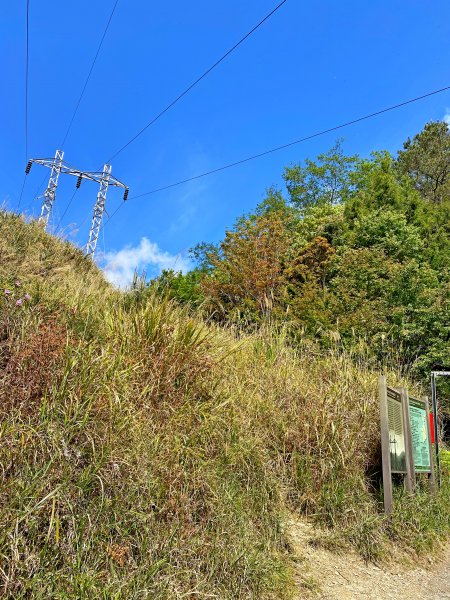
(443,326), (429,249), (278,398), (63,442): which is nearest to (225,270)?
(443,326)

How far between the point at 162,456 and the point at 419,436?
4.60m

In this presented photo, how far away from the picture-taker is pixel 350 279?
51.8ft

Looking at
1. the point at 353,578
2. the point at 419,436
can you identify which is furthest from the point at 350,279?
the point at 353,578

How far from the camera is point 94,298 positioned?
18.5 feet

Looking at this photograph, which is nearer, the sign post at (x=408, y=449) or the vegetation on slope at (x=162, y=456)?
the vegetation on slope at (x=162, y=456)

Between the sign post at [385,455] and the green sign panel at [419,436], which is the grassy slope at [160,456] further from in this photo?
the green sign panel at [419,436]

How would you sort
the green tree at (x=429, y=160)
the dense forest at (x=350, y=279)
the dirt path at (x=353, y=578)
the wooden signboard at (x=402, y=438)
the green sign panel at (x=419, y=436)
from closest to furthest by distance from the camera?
the dirt path at (x=353, y=578) → the wooden signboard at (x=402, y=438) → the green sign panel at (x=419, y=436) → the dense forest at (x=350, y=279) → the green tree at (x=429, y=160)

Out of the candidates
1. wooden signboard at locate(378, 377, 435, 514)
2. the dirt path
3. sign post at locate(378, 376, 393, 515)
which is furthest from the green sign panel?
the dirt path

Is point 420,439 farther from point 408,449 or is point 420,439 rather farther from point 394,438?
point 394,438

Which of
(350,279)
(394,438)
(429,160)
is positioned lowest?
(394,438)

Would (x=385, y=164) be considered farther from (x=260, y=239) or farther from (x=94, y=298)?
(x=94, y=298)

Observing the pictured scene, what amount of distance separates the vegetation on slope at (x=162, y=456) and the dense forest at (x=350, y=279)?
56.4 inches

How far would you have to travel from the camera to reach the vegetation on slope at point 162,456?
8.92 ft

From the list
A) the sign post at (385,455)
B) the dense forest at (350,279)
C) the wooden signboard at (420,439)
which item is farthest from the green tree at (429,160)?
the sign post at (385,455)
